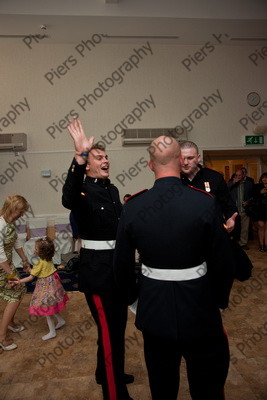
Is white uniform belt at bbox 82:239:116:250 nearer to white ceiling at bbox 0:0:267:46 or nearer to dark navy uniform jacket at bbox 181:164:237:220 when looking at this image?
dark navy uniform jacket at bbox 181:164:237:220

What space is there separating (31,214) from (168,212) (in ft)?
17.2

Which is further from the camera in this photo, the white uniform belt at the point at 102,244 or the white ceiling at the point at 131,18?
the white ceiling at the point at 131,18

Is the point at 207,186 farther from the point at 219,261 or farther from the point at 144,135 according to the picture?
the point at 144,135

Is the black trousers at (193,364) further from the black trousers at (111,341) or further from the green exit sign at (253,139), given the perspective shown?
the green exit sign at (253,139)

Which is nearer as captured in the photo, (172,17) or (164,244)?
(164,244)

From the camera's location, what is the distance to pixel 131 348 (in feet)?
7.72

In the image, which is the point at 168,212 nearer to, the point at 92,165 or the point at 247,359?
the point at 92,165

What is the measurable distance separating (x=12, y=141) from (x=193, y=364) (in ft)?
18.0

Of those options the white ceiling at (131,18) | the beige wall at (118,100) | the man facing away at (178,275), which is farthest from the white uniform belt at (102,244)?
the white ceiling at (131,18)

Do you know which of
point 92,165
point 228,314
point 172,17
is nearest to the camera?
point 92,165

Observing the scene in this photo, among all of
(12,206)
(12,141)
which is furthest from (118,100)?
(12,206)

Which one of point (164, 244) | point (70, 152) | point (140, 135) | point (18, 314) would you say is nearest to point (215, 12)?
point (140, 135)

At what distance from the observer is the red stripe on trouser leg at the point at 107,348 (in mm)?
1626

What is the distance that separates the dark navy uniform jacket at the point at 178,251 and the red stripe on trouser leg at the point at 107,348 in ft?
1.68
